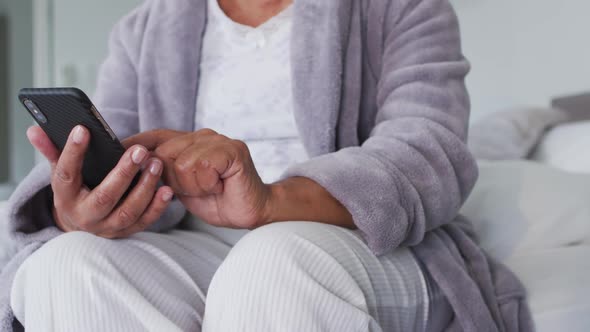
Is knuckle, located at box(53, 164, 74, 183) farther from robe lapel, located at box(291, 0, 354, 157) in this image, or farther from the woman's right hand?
robe lapel, located at box(291, 0, 354, 157)

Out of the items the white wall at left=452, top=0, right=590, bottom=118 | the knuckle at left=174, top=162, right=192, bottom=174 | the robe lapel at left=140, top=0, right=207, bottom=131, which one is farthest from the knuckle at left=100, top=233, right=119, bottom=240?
the white wall at left=452, top=0, right=590, bottom=118

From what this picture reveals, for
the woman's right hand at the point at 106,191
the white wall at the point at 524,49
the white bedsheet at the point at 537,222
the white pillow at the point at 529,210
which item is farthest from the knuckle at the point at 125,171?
the white wall at the point at 524,49

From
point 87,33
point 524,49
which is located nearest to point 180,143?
point 524,49

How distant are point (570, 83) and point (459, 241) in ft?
3.63

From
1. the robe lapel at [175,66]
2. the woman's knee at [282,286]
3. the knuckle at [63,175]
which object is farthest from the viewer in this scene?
the robe lapel at [175,66]

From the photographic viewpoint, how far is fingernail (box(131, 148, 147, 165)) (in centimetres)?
59

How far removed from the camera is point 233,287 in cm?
53

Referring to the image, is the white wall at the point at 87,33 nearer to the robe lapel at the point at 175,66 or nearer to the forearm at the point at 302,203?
the robe lapel at the point at 175,66

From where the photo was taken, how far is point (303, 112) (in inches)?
33.8

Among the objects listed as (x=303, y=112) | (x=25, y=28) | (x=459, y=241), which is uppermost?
A: (x=303, y=112)

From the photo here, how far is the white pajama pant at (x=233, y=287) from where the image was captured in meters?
0.52

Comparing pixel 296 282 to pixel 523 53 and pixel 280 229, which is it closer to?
pixel 280 229

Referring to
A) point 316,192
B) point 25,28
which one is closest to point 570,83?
point 316,192

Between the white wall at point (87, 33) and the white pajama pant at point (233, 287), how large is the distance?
2585mm
